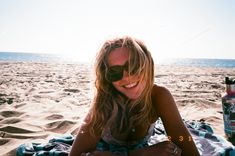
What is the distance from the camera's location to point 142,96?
7.72 ft

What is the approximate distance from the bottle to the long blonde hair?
1046mm

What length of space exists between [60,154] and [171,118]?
3.77 feet

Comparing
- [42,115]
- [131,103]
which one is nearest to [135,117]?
[131,103]

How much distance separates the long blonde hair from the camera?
2.15 meters

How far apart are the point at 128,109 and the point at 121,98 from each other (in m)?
0.13

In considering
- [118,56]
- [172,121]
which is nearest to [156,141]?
[172,121]

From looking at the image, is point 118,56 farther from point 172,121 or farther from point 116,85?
point 172,121

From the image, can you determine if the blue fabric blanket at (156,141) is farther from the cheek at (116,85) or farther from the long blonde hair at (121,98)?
the cheek at (116,85)

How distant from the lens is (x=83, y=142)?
2.28m

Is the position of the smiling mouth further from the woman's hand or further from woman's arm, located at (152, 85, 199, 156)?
the woman's hand

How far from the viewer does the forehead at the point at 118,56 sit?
2.14m

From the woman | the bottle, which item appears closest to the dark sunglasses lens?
the woman

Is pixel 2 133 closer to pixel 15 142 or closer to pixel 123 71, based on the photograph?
pixel 15 142

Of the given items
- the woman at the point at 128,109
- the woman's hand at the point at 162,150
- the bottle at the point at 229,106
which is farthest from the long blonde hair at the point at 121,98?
the bottle at the point at 229,106
